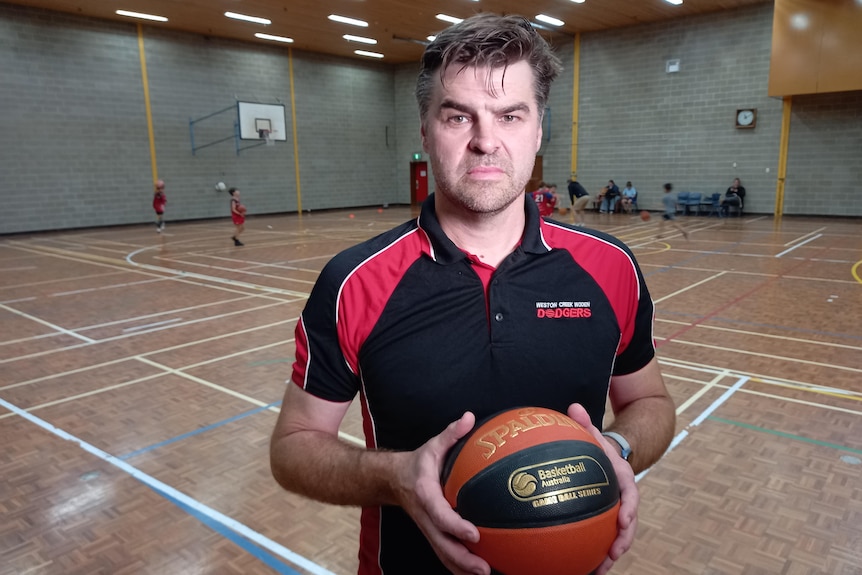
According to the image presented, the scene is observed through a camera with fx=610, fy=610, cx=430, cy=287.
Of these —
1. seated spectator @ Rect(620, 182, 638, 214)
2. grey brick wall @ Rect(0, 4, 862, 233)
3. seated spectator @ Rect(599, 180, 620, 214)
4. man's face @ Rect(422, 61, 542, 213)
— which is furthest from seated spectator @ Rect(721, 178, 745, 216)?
man's face @ Rect(422, 61, 542, 213)

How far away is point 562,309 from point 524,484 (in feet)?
1.96

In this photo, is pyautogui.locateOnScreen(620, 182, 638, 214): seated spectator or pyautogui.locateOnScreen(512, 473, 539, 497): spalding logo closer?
pyautogui.locateOnScreen(512, 473, 539, 497): spalding logo

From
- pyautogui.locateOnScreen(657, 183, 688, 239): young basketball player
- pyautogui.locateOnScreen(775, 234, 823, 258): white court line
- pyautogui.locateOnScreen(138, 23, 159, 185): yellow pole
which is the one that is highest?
pyautogui.locateOnScreen(138, 23, 159, 185): yellow pole

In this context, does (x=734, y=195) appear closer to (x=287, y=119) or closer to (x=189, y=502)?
(x=287, y=119)

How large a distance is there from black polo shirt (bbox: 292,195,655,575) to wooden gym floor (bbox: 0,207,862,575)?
130 millimetres

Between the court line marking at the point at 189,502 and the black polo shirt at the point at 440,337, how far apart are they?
179cm

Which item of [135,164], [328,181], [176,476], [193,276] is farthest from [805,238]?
[135,164]

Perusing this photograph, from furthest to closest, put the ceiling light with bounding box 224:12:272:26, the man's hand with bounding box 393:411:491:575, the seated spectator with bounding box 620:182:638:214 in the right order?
the seated spectator with bounding box 620:182:638:214, the ceiling light with bounding box 224:12:272:26, the man's hand with bounding box 393:411:491:575

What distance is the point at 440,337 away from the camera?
5.56 feet

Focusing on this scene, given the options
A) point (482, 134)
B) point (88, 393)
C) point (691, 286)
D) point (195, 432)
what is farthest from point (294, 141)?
point (482, 134)

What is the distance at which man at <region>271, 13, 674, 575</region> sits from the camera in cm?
166

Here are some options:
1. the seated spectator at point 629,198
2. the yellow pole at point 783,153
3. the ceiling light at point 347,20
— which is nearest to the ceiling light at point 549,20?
the ceiling light at point 347,20

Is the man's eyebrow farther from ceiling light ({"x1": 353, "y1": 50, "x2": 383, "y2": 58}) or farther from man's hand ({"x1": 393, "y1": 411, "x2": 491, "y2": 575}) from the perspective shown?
ceiling light ({"x1": 353, "y1": 50, "x2": 383, "y2": 58})

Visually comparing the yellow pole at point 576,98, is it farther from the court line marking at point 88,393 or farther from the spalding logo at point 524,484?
the spalding logo at point 524,484
